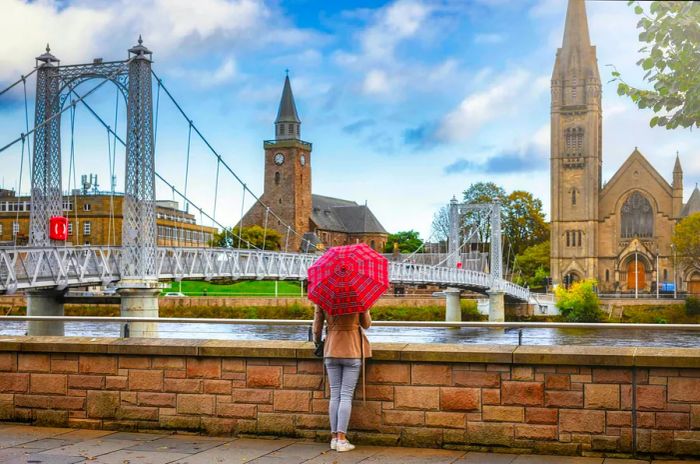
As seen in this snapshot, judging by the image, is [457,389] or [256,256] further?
[256,256]

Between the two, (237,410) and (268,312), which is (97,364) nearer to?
(237,410)

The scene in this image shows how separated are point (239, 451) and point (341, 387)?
Answer: 3.23 ft

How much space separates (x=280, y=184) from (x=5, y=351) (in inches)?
4258

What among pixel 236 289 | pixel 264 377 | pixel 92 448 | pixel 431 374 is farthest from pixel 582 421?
pixel 236 289

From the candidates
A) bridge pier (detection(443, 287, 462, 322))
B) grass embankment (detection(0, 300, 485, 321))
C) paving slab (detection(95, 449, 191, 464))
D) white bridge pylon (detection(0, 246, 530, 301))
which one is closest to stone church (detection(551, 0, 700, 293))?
grass embankment (detection(0, 300, 485, 321))

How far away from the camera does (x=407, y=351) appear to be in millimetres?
8688

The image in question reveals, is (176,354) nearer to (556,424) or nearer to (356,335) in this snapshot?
(356,335)

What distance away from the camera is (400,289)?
97438mm

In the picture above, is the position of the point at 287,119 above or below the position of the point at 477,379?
above

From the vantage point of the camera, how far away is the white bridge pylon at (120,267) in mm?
33531

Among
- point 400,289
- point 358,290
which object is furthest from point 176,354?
point 400,289

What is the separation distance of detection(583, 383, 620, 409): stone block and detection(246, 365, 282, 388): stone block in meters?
2.62

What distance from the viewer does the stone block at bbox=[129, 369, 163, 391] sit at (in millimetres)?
9375

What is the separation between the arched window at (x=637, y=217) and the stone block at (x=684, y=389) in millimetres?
89640
